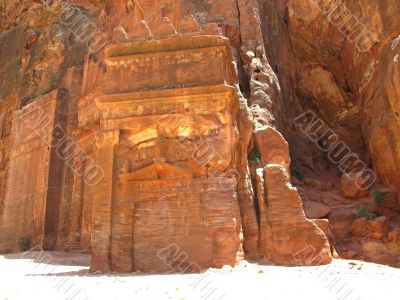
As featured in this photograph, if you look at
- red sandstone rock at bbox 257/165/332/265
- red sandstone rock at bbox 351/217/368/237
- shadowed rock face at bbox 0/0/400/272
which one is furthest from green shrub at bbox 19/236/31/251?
red sandstone rock at bbox 351/217/368/237

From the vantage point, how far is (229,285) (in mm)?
7969

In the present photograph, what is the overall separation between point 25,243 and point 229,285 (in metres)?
13.2

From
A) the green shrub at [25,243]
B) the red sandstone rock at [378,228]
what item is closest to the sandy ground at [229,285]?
the red sandstone rock at [378,228]

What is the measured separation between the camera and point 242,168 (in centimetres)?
1212

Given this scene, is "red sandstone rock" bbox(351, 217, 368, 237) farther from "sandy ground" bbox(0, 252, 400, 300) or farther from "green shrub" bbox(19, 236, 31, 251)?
"green shrub" bbox(19, 236, 31, 251)

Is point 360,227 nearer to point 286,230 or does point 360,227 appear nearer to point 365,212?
point 365,212

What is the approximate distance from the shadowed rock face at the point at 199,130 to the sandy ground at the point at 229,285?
3.38 ft

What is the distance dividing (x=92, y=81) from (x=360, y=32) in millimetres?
12322

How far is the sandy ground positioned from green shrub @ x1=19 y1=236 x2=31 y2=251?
26.1ft

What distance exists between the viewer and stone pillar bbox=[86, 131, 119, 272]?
10.6 metres

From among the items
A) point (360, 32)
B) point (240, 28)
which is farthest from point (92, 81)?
point (360, 32)

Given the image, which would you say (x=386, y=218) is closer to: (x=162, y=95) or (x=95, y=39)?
(x=162, y=95)

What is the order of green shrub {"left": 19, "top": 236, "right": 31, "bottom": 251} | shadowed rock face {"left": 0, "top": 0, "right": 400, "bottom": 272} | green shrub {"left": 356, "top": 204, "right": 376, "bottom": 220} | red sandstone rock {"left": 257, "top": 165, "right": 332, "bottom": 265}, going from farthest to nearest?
green shrub {"left": 19, "top": 236, "right": 31, "bottom": 251} < green shrub {"left": 356, "top": 204, "right": 376, "bottom": 220} < red sandstone rock {"left": 257, "top": 165, "right": 332, "bottom": 265} < shadowed rock face {"left": 0, "top": 0, "right": 400, "bottom": 272}

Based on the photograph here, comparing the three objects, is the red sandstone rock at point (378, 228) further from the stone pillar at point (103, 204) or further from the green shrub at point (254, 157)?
the stone pillar at point (103, 204)
